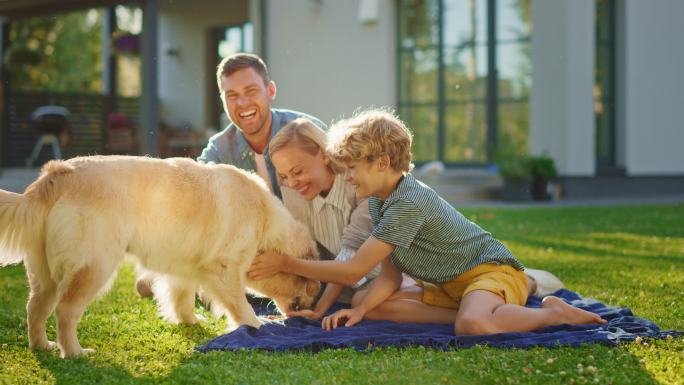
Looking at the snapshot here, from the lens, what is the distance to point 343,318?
165 inches

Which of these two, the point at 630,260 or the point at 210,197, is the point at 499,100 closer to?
the point at 630,260

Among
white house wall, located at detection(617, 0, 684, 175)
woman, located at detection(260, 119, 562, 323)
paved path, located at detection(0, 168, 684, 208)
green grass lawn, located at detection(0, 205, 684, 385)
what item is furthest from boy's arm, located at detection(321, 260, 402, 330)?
white house wall, located at detection(617, 0, 684, 175)

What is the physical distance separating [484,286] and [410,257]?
41cm

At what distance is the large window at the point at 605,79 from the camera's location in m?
14.4

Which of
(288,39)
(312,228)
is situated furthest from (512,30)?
(312,228)

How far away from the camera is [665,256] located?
6.57 m

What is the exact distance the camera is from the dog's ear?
4469 millimetres

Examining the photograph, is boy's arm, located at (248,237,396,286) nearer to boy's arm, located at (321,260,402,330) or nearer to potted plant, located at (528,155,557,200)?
boy's arm, located at (321,260,402,330)

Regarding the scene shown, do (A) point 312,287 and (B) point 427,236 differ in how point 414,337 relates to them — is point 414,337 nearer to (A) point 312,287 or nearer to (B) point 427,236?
(B) point 427,236

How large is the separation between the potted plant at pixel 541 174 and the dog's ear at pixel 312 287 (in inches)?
347

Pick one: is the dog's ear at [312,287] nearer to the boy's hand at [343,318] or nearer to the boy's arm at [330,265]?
the boy's arm at [330,265]

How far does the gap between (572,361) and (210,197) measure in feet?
6.34

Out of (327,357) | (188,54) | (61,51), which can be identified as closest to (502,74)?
(188,54)

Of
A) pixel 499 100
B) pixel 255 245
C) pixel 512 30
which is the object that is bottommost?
pixel 255 245
